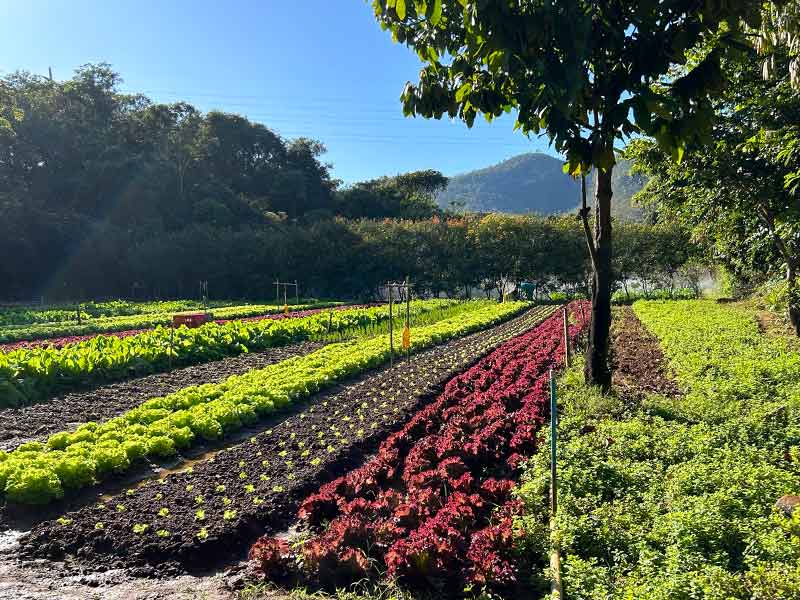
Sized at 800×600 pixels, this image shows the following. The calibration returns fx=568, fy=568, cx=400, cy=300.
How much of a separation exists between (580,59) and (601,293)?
16.6 feet

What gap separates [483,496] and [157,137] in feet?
212

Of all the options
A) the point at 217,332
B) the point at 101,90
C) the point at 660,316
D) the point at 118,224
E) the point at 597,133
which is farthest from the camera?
the point at 101,90

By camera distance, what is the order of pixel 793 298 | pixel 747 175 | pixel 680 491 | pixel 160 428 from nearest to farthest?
pixel 680 491
pixel 160 428
pixel 793 298
pixel 747 175

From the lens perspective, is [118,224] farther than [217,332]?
Yes

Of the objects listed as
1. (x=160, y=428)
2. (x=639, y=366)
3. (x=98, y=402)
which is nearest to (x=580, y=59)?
(x=160, y=428)

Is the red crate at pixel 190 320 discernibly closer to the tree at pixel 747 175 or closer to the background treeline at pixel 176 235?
the tree at pixel 747 175

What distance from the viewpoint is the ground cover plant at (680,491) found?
354cm

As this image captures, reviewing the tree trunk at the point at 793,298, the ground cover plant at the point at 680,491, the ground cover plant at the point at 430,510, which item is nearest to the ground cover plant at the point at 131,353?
the ground cover plant at the point at 430,510

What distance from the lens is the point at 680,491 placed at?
4.80 metres

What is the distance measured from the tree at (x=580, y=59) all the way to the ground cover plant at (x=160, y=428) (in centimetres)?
571

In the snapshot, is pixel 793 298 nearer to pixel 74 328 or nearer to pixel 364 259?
pixel 74 328

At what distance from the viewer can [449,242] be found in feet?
133

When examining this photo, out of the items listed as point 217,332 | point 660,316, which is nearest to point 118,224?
point 217,332

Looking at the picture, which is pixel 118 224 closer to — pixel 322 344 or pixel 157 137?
pixel 157 137
